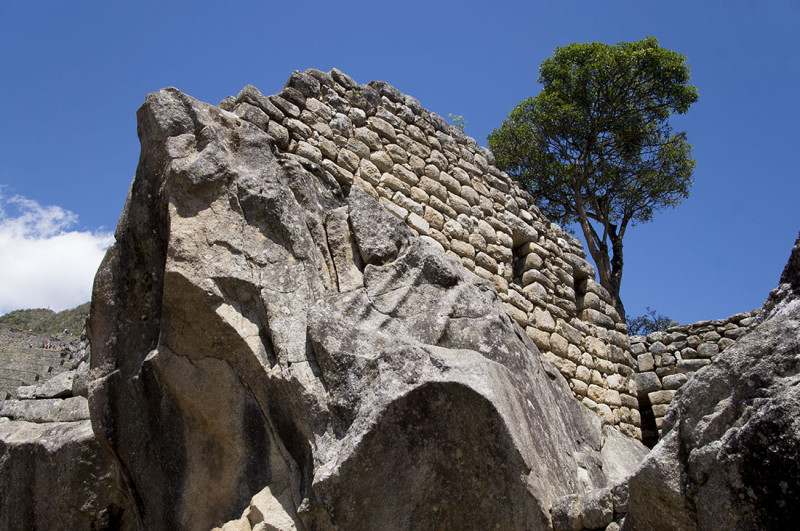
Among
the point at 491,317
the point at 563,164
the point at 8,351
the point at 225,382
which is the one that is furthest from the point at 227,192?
the point at 8,351

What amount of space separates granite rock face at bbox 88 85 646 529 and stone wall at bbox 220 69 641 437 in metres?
0.87

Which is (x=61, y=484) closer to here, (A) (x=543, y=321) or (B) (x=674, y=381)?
(A) (x=543, y=321)

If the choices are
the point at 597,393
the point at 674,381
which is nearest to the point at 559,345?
the point at 597,393

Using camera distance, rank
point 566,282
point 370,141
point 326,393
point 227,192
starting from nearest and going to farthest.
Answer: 1. point 326,393
2. point 227,192
3. point 370,141
4. point 566,282

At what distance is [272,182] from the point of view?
4582 mm

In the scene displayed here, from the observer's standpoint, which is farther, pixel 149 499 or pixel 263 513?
pixel 149 499

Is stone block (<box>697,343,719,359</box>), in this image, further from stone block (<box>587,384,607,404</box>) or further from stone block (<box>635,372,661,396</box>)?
stone block (<box>587,384,607,404</box>)

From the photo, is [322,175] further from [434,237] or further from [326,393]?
[326,393]

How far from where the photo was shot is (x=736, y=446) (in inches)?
101

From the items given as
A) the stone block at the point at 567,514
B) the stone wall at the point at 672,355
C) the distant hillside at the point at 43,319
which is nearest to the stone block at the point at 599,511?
the stone block at the point at 567,514

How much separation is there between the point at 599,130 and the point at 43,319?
27.9 metres

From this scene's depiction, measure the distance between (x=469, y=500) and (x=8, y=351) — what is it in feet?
Answer: 41.6

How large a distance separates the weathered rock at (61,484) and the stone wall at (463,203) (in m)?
2.59

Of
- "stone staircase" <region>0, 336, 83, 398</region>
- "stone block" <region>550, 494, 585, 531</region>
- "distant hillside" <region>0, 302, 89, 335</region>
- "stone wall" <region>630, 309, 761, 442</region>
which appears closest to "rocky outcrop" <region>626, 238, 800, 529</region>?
"stone block" <region>550, 494, 585, 531</region>
